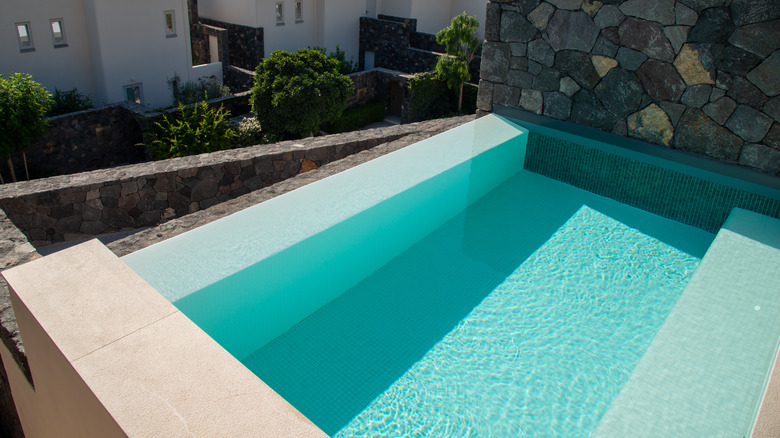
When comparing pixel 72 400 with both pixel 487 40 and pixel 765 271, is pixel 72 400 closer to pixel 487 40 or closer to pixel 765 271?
pixel 765 271

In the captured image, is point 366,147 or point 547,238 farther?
point 366,147

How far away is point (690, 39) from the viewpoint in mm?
5777

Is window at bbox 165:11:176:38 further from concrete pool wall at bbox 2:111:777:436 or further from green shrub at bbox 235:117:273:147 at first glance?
concrete pool wall at bbox 2:111:777:436

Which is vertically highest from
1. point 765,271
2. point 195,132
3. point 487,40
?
point 487,40

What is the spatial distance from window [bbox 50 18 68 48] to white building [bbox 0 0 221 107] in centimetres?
2

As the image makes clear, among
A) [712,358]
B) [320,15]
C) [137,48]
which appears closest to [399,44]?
[320,15]

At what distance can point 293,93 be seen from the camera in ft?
49.0

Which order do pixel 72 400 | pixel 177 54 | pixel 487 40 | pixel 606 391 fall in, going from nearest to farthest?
pixel 72 400
pixel 606 391
pixel 487 40
pixel 177 54

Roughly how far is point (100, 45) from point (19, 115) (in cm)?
425

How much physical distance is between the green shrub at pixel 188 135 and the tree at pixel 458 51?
839cm

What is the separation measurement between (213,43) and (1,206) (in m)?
15.9

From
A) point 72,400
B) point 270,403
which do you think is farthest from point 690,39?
point 72,400

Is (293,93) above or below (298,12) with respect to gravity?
below

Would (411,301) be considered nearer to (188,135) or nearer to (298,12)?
(188,135)
